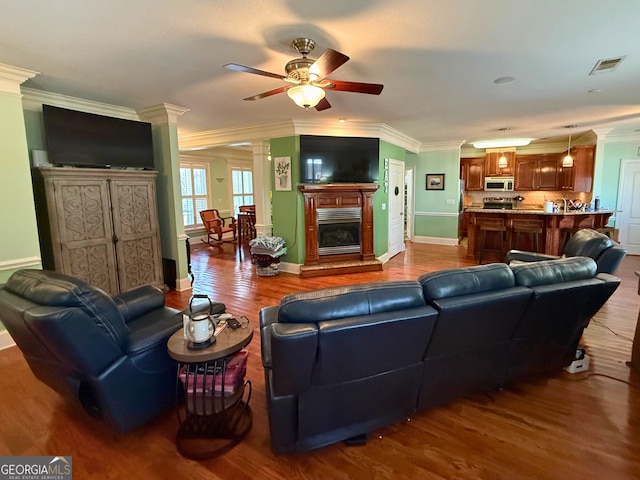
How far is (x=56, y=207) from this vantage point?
3.49 meters

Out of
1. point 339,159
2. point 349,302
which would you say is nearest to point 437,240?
point 339,159

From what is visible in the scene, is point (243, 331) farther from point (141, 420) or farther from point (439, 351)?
point (439, 351)

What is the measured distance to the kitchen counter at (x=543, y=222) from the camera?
557 centimetres

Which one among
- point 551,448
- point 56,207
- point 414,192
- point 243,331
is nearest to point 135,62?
point 56,207

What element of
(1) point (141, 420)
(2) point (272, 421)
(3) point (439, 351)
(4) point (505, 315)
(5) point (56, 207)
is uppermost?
(5) point (56, 207)

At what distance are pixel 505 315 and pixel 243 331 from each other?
1583 mm

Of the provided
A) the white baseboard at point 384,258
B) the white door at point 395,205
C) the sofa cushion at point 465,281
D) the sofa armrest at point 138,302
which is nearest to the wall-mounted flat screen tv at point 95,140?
the sofa armrest at point 138,302

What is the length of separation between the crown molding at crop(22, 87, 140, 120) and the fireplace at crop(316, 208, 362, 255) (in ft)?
10.2

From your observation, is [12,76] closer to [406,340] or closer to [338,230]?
[406,340]

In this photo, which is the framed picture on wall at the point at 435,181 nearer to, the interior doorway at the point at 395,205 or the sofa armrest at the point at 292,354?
the interior doorway at the point at 395,205

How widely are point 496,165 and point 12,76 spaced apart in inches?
360

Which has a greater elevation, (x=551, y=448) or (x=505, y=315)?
(x=505, y=315)

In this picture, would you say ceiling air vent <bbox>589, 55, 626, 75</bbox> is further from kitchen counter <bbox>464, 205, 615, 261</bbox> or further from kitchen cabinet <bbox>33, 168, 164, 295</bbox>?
kitchen cabinet <bbox>33, 168, 164, 295</bbox>

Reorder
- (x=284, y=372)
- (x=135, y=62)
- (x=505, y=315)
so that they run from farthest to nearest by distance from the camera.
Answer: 1. (x=135, y=62)
2. (x=505, y=315)
3. (x=284, y=372)
